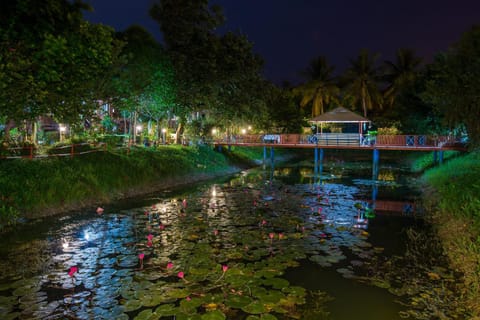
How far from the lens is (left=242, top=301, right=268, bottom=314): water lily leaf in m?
6.22

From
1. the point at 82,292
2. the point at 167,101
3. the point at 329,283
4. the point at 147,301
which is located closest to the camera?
the point at 147,301

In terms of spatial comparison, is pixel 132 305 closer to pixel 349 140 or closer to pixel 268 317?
pixel 268 317

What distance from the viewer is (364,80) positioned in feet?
149

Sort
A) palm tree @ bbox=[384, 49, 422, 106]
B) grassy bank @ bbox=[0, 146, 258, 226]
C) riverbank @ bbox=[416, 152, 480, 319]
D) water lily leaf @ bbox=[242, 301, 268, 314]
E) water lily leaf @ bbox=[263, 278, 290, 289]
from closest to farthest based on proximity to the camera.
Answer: water lily leaf @ bbox=[242, 301, 268, 314] < riverbank @ bbox=[416, 152, 480, 319] < water lily leaf @ bbox=[263, 278, 290, 289] < grassy bank @ bbox=[0, 146, 258, 226] < palm tree @ bbox=[384, 49, 422, 106]

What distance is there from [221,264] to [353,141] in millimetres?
24395

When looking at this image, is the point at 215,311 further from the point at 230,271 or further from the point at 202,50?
the point at 202,50

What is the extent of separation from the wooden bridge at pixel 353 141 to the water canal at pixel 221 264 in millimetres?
13366

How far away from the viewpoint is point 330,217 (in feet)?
44.2

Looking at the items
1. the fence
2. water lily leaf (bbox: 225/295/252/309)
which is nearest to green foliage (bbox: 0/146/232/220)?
the fence

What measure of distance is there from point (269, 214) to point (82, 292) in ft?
25.8

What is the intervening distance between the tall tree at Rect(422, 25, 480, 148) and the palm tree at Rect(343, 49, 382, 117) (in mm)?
29217

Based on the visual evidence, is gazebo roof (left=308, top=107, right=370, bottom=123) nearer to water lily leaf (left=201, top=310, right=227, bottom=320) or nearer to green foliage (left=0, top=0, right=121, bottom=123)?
green foliage (left=0, top=0, right=121, bottom=123)

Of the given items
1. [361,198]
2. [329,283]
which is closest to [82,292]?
[329,283]

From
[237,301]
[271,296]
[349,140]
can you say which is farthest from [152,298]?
[349,140]
